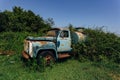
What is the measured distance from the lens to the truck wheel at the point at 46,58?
762 centimetres

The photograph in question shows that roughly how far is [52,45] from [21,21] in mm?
10667

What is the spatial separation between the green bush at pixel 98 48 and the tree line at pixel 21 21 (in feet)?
24.5

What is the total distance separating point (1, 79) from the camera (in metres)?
6.15

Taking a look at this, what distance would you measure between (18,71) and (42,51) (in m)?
1.58

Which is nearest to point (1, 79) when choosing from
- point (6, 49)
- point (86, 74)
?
point (86, 74)

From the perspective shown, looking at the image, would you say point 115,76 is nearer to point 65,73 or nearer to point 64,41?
point 65,73

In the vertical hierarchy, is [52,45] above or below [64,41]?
below

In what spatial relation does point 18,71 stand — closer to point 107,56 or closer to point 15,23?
point 107,56

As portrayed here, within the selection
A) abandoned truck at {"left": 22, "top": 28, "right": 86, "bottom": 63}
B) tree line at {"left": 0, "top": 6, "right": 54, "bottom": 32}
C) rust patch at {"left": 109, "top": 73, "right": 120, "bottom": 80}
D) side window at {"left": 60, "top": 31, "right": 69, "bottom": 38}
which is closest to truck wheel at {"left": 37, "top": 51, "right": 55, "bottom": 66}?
abandoned truck at {"left": 22, "top": 28, "right": 86, "bottom": 63}

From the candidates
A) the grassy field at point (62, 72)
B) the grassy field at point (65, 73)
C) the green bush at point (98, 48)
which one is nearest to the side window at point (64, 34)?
the green bush at point (98, 48)

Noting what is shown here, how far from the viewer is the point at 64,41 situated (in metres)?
8.96

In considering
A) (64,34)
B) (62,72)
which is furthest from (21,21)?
(62,72)

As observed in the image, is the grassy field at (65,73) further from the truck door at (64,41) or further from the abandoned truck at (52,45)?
the truck door at (64,41)

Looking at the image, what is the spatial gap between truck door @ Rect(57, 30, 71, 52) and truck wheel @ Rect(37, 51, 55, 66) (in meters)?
0.75
